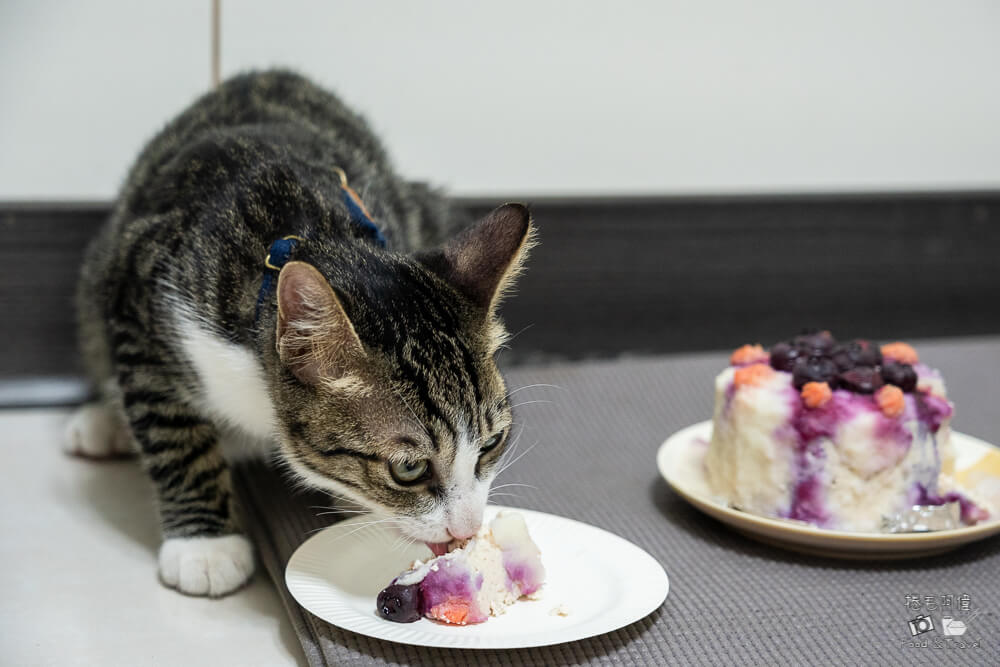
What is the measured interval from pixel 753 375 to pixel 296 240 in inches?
25.7

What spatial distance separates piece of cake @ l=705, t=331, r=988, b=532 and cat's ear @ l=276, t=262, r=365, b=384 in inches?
23.3

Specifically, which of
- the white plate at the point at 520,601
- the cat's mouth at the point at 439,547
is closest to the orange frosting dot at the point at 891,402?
the white plate at the point at 520,601

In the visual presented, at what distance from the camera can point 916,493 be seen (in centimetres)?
132

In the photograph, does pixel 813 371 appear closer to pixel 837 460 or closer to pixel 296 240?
pixel 837 460

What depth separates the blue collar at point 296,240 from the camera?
1160 mm

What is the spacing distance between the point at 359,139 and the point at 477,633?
992 mm

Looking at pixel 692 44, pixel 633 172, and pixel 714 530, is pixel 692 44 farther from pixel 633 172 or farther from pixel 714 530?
pixel 714 530

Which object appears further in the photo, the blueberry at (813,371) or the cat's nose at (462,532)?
the blueberry at (813,371)

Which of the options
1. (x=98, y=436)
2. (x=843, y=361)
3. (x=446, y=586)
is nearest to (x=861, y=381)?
(x=843, y=361)

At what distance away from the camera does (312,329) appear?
40.4 inches

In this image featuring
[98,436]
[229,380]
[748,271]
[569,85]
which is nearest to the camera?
[229,380]

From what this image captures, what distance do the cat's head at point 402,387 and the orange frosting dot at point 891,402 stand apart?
0.51 metres

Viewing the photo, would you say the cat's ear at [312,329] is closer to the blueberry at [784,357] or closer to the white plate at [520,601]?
the white plate at [520,601]

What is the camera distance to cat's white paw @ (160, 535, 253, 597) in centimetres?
129
